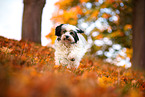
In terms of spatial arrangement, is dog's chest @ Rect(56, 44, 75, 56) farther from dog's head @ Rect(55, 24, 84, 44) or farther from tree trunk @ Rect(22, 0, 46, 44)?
tree trunk @ Rect(22, 0, 46, 44)

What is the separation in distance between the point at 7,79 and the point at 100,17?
1469cm

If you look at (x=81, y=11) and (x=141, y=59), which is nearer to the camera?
(x=141, y=59)

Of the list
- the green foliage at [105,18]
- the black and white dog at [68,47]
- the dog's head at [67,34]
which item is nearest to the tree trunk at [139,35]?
the green foliage at [105,18]

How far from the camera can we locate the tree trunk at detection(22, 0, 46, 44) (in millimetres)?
8820

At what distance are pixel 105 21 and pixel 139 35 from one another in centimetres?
551

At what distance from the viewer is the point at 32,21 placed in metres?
8.91

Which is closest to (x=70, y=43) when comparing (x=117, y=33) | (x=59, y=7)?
(x=117, y=33)

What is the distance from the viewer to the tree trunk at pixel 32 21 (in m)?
8.82

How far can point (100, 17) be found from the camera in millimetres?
15430

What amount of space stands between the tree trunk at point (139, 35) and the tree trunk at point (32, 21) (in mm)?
6382

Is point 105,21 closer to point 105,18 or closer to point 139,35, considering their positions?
point 105,18

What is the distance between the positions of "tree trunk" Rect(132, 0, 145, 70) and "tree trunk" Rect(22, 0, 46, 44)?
6.38m

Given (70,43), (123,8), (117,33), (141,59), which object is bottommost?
(141,59)

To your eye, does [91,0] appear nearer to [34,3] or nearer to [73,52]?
[34,3]
